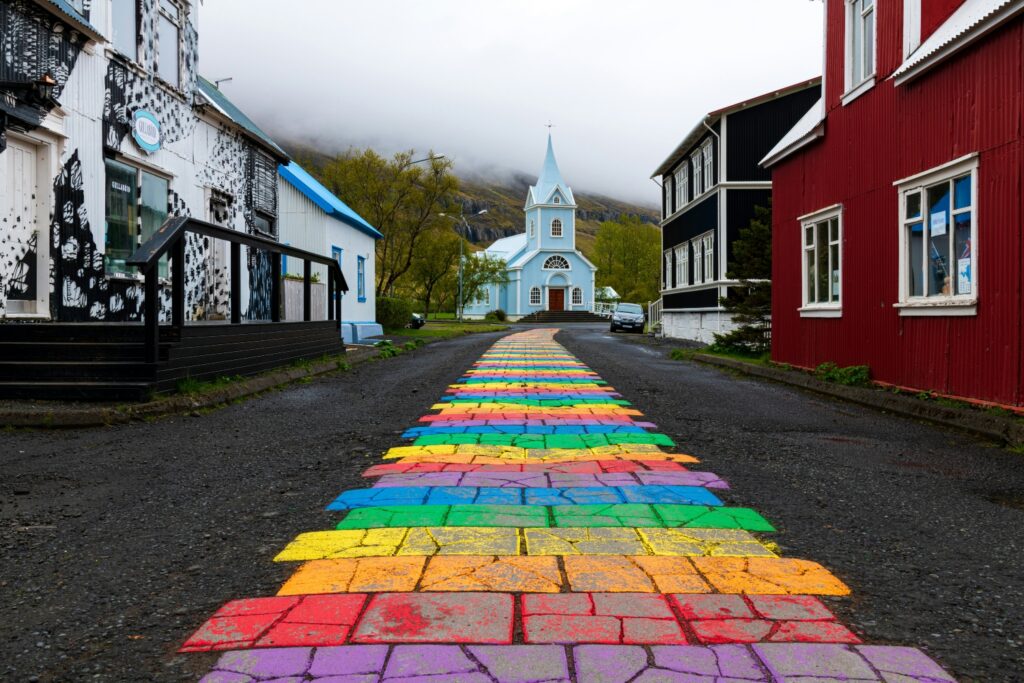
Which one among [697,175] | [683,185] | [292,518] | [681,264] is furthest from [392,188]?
[292,518]

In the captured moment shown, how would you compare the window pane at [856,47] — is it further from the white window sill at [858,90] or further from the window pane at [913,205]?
the window pane at [913,205]

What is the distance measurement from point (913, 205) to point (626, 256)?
99.1 meters

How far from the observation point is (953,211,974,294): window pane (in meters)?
8.97

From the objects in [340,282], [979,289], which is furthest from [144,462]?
[340,282]

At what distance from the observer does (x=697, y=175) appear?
2795cm

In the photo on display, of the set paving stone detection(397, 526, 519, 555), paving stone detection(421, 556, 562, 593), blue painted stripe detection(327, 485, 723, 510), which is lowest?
paving stone detection(421, 556, 562, 593)

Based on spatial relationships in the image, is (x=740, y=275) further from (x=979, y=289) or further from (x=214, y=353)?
(x=214, y=353)

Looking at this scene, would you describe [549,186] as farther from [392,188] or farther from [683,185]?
[683,185]

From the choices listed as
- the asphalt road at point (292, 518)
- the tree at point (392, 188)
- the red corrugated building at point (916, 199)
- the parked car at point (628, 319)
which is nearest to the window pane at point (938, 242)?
the red corrugated building at point (916, 199)

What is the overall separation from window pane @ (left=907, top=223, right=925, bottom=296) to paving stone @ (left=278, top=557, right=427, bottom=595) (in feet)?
29.1

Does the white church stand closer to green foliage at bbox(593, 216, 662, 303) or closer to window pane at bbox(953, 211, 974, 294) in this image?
green foliage at bbox(593, 216, 662, 303)

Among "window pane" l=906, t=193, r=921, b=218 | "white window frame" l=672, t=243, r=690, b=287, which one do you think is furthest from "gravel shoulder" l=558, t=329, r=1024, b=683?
"white window frame" l=672, t=243, r=690, b=287

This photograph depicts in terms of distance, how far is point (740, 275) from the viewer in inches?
724

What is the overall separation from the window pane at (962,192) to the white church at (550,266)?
6644 cm
